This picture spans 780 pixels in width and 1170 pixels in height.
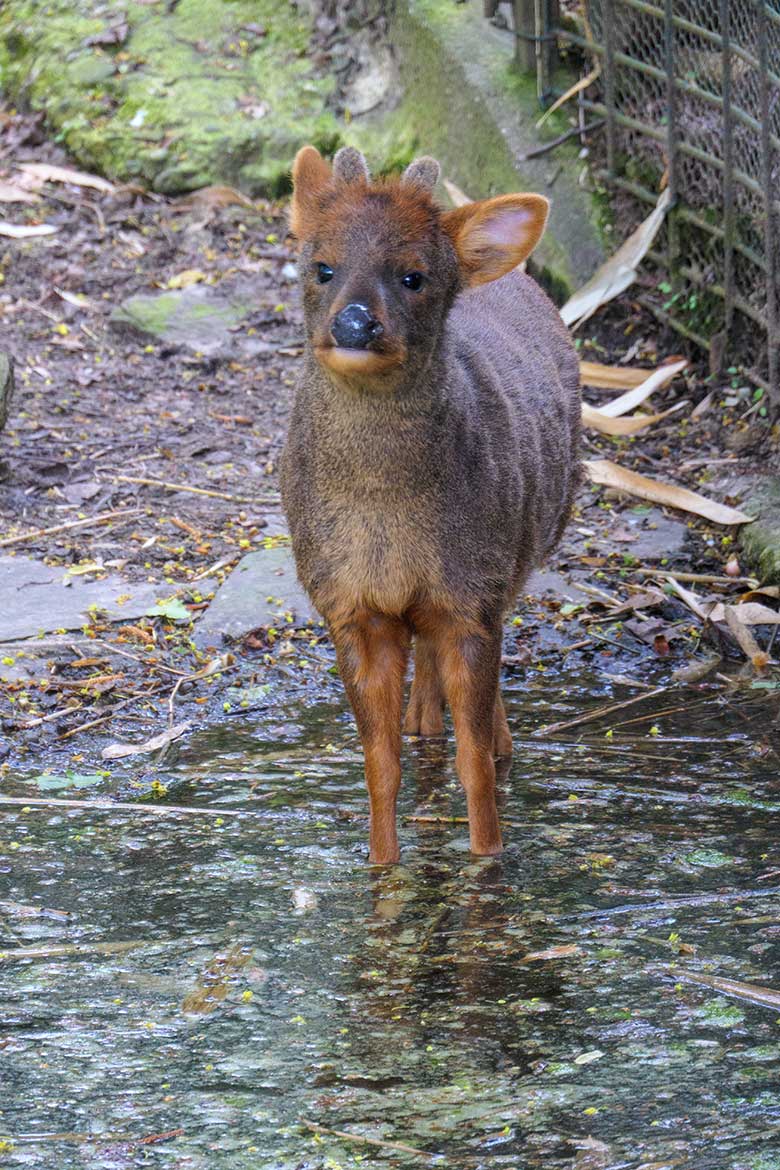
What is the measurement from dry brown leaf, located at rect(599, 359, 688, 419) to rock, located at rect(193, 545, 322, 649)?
2377 millimetres

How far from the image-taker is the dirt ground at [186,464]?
677 centimetres

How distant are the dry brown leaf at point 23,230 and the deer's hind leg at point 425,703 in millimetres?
6156

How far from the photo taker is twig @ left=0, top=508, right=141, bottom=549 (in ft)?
25.2

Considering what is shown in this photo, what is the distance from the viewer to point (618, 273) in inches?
378

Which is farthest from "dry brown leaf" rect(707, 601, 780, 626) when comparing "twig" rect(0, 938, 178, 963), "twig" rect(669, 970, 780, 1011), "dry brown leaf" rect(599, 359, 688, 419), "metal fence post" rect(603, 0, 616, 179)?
"metal fence post" rect(603, 0, 616, 179)

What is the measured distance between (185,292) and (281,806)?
574cm

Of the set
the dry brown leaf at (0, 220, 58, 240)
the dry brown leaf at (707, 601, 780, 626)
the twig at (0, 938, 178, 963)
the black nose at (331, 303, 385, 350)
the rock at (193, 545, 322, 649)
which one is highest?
the black nose at (331, 303, 385, 350)

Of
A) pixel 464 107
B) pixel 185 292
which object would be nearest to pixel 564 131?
pixel 464 107

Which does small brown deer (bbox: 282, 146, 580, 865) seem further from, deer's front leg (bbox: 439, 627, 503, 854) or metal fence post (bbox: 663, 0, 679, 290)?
metal fence post (bbox: 663, 0, 679, 290)

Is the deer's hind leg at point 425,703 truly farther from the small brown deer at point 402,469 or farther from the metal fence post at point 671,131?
the metal fence post at point 671,131

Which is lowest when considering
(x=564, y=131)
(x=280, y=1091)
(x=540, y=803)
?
(x=540, y=803)

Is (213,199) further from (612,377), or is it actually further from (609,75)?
(612,377)

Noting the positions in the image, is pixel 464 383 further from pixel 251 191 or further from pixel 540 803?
pixel 251 191

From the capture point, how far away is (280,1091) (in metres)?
3.74
